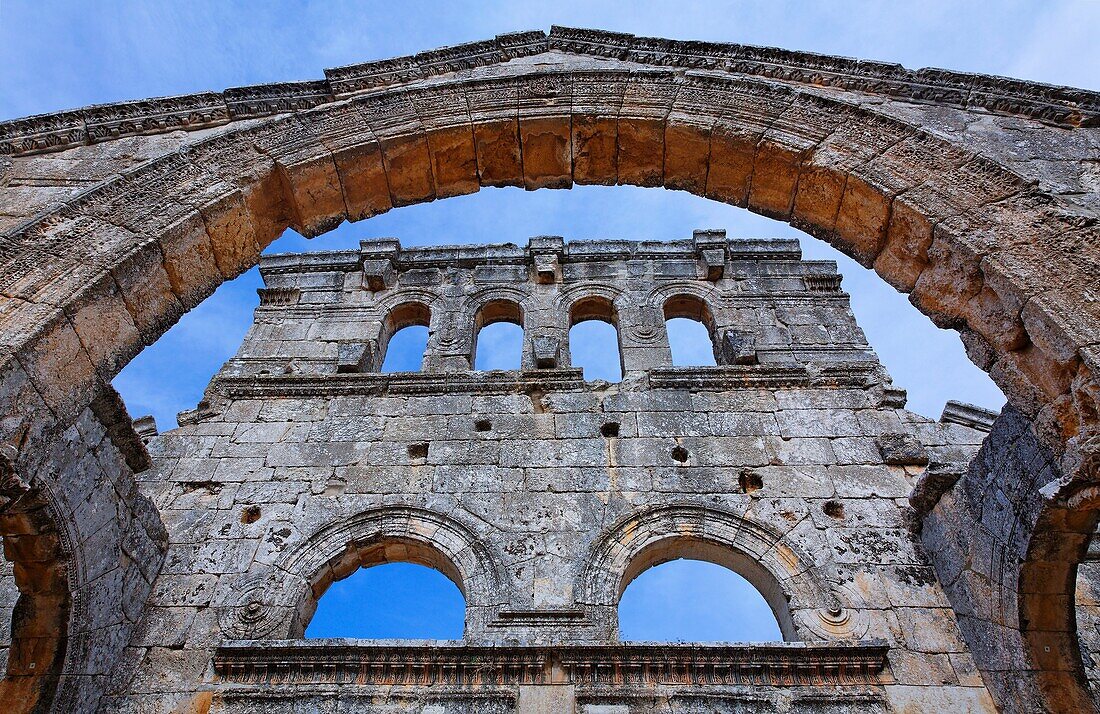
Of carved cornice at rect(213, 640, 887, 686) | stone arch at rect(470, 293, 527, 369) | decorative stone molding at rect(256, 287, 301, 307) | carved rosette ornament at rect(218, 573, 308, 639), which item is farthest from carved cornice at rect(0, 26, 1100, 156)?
decorative stone molding at rect(256, 287, 301, 307)

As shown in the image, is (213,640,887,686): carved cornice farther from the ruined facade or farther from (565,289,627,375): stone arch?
(565,289,627,375): stone arch

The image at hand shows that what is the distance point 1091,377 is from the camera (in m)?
2.85

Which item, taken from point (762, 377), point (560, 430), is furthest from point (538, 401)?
point (762, 377)

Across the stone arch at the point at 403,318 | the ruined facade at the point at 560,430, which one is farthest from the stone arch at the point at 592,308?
the stone arch at the point at 403,318

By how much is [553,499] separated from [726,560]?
164 centimetres

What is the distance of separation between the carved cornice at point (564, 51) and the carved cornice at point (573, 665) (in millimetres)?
3846

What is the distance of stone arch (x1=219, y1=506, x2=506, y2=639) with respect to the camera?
6059mm

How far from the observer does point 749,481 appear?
706cm

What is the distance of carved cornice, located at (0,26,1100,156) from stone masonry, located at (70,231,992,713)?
3.02m

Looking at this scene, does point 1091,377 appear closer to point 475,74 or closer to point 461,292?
point 475,74

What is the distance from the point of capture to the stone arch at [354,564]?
606 centimetres

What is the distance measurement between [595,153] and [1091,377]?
344cm

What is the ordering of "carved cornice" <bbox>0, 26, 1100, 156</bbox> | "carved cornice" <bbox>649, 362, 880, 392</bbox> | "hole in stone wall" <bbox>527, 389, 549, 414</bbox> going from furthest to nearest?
"carved cornice" <bbox>649, 362, 880, 392</bbox> < "hole in stone wall" <bbox>527, 389, 549, 414</bbox> < "carved cornice" <bbox>0, 26, 1100, 156</bbox>

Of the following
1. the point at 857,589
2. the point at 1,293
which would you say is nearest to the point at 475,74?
the point at 1,293
